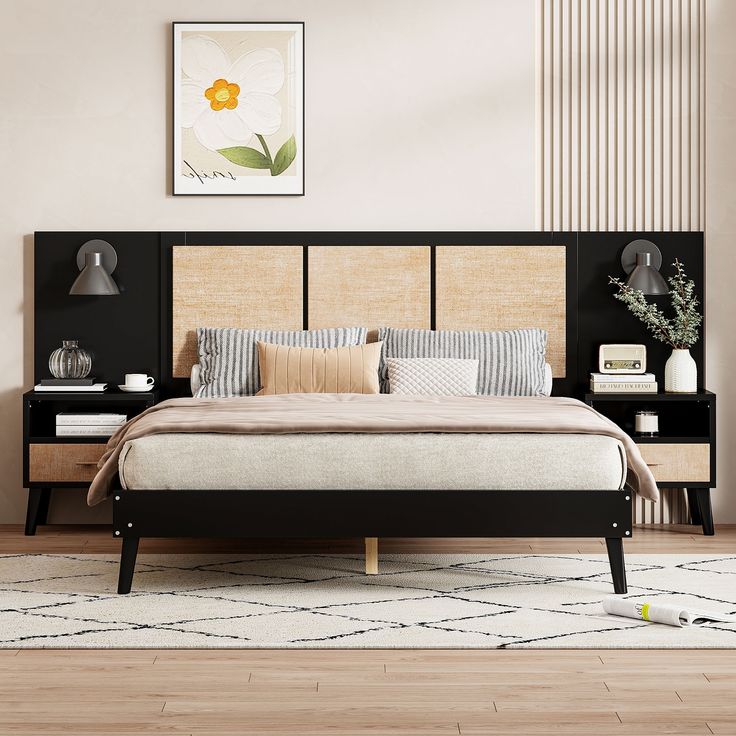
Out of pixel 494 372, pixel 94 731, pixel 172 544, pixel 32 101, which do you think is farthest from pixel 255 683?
pixel 32 101

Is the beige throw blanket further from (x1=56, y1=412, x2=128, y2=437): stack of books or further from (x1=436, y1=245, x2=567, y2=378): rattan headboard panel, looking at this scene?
(x1=436, y1=245, x2=567, y2=378): rattan headboard panel

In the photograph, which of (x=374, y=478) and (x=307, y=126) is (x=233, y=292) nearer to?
(x=307, y=126)

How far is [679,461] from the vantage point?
15.0 feet

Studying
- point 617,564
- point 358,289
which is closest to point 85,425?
point 358,289

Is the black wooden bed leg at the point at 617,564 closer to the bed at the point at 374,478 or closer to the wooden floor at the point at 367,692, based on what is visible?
the bed at the point at 374,478

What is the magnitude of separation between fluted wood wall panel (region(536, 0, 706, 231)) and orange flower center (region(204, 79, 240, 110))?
1504 mm

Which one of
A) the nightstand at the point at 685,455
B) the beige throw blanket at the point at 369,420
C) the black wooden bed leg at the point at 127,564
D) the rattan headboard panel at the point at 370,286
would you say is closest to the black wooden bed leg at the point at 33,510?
the beige throw blanket at the point at 369,420

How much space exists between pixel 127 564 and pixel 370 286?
205cm

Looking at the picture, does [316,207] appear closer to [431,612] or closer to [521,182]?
[521,182]

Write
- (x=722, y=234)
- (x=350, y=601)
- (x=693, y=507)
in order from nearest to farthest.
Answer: (x=350, y=601) < (x=693, y=507) < (x=722, y=234)

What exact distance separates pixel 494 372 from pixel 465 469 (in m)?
1.38

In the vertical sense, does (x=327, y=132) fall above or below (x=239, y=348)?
above

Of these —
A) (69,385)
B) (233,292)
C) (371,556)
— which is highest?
(233,292)

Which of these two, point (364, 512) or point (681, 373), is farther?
point (681, 373)
